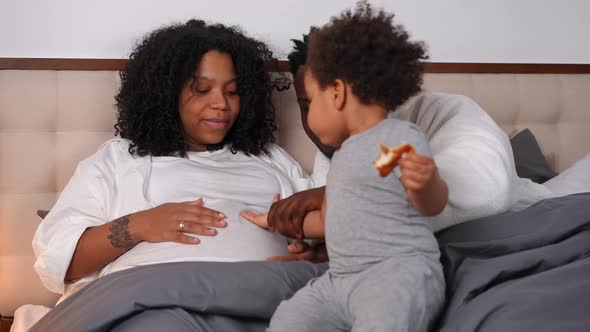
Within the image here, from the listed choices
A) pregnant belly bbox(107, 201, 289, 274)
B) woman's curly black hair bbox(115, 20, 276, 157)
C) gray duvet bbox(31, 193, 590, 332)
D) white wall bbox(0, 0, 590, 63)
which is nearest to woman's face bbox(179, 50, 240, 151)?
woman's curly black hair bbox(115, 20, 276, 157)

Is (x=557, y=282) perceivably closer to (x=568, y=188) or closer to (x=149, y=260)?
(x=568, y=188)

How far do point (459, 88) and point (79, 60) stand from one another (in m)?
1.27

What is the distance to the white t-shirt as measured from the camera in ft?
5.65

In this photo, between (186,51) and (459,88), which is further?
(459,88)

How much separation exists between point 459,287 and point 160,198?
874mm

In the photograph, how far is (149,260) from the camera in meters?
1.70

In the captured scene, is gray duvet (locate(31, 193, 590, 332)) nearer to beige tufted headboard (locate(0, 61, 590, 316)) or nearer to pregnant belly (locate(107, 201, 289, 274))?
pregnant belly (locate(107, 201, 289, 274))

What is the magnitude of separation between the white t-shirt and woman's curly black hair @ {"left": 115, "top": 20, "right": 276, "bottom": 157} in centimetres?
5

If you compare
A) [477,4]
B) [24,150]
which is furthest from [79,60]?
[477,4]

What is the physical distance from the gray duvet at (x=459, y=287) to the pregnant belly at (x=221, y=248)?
0.73 ft

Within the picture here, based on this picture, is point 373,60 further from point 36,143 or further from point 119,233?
point 36,143

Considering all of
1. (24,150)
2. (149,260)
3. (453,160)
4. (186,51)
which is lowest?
(149,260)

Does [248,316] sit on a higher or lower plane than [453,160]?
lower

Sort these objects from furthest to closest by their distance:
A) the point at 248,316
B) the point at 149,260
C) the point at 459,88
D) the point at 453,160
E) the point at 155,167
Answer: the point at 459,88
the point at 155,167
the point at 149,260
the point at 453,160
the point at 248,316
